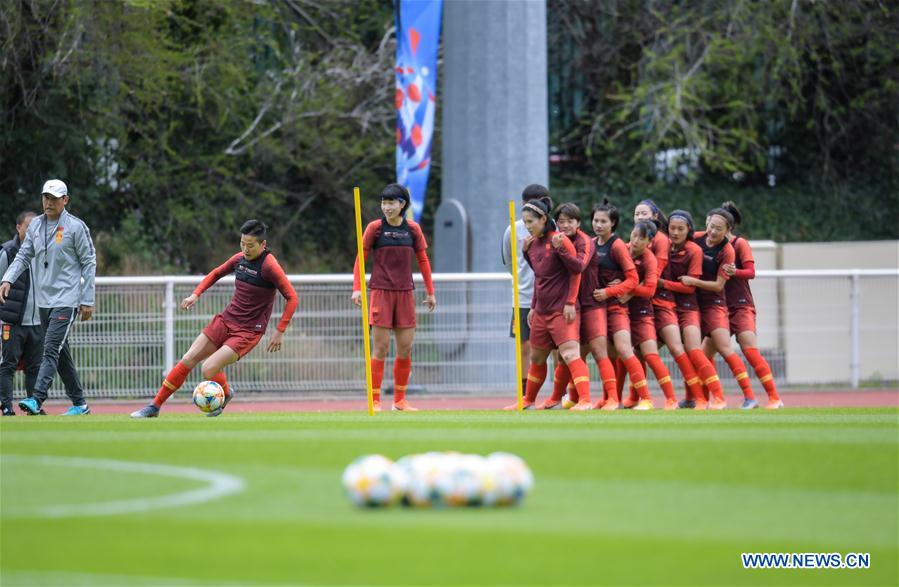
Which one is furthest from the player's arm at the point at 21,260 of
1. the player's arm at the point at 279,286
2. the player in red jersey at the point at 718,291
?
the player in red jersey at the point at 718,291

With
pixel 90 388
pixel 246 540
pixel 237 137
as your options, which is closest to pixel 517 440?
pixel 246 540

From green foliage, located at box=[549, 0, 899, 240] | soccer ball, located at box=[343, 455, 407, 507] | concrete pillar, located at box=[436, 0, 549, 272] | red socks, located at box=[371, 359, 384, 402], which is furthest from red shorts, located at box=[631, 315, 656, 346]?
green foliage, located at box=[549, 0, 899, 240]

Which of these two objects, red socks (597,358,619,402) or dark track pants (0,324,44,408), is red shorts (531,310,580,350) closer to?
red socks (597,358,619,402)

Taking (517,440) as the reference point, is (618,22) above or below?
above

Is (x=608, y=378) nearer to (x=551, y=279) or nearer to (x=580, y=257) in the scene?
(x=551, y=279)

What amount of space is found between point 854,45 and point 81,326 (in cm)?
1753

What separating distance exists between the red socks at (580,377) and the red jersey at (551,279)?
1.81ft

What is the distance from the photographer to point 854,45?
28.7m

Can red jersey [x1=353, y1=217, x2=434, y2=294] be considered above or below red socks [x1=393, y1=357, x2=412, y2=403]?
above

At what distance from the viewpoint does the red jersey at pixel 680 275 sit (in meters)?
14.3

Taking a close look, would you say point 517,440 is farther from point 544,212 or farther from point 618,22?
point 618,22

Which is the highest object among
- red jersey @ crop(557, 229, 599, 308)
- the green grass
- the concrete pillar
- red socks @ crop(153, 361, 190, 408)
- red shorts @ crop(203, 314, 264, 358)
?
the concrete pillar

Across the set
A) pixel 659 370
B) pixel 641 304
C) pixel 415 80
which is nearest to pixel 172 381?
pixel 641 304

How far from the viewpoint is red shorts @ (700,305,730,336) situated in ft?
47.4
